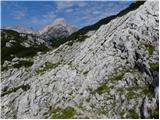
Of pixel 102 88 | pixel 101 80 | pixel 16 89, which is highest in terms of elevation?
pixel 101 80

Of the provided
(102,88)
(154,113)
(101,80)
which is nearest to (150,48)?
(101,80)

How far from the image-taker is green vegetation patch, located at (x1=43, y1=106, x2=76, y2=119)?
3707 cm

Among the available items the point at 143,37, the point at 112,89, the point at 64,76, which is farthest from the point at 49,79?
the point at 143,37

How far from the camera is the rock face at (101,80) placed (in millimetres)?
36875

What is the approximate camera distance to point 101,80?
41469mm

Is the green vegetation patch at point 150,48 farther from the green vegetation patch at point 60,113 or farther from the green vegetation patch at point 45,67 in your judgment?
the green vegetation patch at point 45,67

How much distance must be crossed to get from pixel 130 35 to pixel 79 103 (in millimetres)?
13258

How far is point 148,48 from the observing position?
42.6m

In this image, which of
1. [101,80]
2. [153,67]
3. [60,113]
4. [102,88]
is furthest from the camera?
[101,80]

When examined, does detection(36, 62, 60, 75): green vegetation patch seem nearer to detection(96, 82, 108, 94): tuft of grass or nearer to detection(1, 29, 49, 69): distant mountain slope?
detection(96, 82, 108, 94): tuft of grass

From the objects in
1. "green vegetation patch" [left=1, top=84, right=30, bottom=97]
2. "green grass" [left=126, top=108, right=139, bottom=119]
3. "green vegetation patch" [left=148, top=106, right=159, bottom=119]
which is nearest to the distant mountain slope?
"green vegetation patch" [left=1, top=84, right=30, bottom=97]

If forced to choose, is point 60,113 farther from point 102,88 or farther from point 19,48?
point 19,48

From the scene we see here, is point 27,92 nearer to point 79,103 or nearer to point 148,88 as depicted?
point 79,103

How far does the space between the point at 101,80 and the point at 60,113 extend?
284 inches
